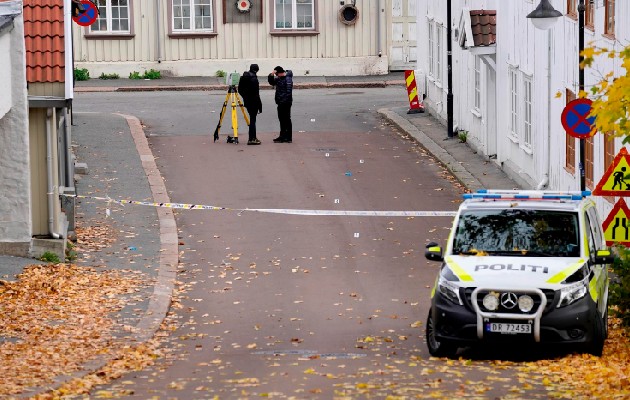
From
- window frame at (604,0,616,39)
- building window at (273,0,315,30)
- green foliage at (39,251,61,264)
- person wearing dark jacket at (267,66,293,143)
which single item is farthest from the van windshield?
building window at (273,0,315,30)

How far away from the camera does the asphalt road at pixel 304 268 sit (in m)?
14.0

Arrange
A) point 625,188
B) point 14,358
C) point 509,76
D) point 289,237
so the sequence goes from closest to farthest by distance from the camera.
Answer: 1. point 14,358
2. point 625,188
3. point 289,237
4. point 509,76

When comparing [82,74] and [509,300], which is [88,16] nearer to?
[82,74]

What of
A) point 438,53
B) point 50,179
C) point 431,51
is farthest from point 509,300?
point 431,51

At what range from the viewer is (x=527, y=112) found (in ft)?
90.3

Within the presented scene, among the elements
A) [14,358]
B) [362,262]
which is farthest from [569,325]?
[362,262]

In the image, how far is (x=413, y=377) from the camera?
45.1 feet

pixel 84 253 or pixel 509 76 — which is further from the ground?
pixel 509 76

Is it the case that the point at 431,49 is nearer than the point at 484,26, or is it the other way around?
the point at 484,26

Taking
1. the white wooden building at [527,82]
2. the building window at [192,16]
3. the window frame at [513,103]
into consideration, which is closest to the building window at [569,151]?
the white wooden building at [527,82]

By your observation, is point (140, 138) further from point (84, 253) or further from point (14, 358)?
point (14, 358)

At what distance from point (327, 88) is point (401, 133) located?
394 inches

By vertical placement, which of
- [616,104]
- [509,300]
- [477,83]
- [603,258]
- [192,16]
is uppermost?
[192,16]

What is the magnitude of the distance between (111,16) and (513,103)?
20.2 meters
